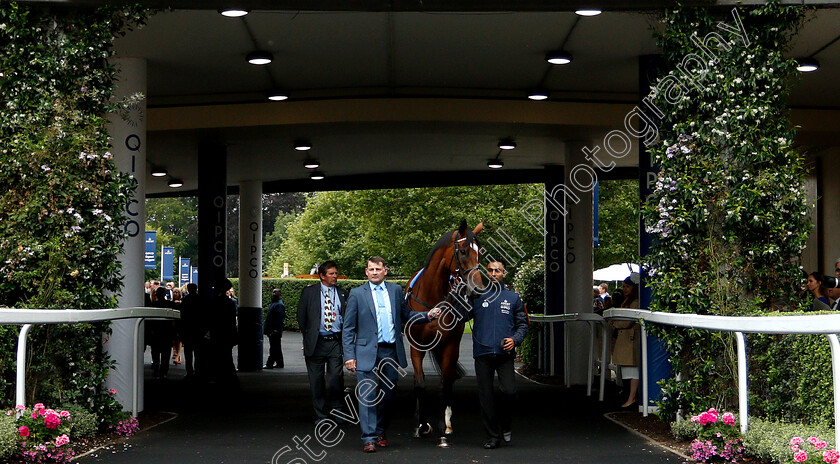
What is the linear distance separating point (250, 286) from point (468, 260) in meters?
13.7

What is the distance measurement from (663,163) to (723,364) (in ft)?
6.28

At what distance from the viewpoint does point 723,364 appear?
9.11 meters

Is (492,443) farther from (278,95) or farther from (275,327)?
(275,327)

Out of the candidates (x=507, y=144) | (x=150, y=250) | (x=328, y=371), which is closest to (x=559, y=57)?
(x=328, y=371)

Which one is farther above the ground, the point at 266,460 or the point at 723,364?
the point at 723,364

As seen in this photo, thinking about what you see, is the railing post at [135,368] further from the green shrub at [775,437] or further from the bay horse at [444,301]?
the green shrub at [775,437]

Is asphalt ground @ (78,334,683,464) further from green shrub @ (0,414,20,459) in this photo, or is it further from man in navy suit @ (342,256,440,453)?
green shrub @ (0,414,20,459)

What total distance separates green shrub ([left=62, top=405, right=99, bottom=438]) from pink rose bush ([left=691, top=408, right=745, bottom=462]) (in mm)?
5127

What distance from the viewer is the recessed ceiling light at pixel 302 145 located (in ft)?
58.9

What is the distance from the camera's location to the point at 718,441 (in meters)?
7.81

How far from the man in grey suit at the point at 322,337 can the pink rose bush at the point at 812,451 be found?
5549 mm

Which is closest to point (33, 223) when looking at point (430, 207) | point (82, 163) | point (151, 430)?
point (82, 163)

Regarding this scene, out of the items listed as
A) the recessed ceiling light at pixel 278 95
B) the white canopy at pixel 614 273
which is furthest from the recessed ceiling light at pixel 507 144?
the white canopy at pixel 614 273

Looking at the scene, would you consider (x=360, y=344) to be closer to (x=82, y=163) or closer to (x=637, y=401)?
(x=82, y=163)
